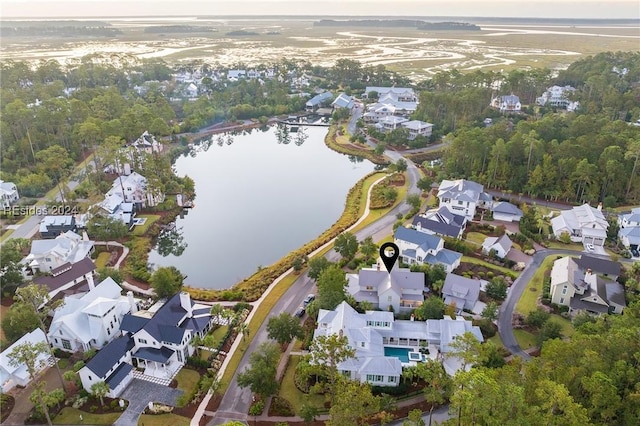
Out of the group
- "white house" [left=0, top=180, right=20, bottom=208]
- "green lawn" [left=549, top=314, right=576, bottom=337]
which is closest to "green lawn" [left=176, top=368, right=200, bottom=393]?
"green lawn" [left=549, top=314, right=576, bottom=337]

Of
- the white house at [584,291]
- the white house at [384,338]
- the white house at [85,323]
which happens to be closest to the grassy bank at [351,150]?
the white house at [584,291]

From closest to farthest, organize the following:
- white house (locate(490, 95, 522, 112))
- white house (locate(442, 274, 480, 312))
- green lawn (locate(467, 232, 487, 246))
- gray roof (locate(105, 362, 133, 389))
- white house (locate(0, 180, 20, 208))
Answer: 1. gray roof (locate(105, 362, 133, 389))
2. white house (locate(442, 274, 480, 312))
3. green lawn (locate(467, 232, 487, 246))
4. white house (locate(0, 180, 20, 208))
5. white house (locate(490, 95, 522, 112))

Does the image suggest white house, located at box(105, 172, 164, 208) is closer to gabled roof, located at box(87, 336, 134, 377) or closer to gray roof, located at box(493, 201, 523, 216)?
gabled roof, located at box(87, 336, 134, 377)

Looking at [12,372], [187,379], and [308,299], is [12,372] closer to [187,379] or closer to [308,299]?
[187,379]

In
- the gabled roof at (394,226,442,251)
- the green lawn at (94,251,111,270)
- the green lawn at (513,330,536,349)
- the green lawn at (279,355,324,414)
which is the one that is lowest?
the green lawn at (513,330,536,349)

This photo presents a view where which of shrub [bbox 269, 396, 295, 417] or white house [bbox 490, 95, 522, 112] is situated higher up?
white house [bbox 490, 95, 522, 112]

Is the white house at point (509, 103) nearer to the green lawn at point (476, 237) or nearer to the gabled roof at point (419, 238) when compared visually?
the green lawn at point (476, 237)

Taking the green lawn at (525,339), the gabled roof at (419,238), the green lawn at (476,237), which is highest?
the gabled roof at (419,238)

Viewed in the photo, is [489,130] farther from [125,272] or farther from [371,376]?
[125,272]
